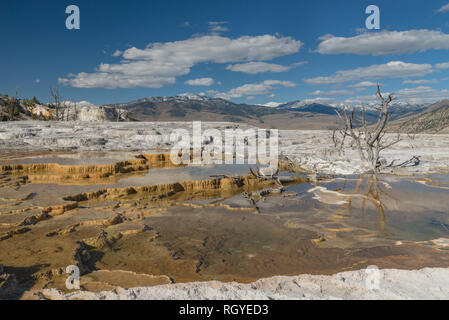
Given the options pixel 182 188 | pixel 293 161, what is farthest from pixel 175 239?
pixel 293 161

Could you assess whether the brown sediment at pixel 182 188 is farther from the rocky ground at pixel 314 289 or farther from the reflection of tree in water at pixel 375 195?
the rocky ground at pixel 314 289

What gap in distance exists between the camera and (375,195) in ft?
26.0

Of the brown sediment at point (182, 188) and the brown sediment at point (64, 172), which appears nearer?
the brown sediment at point (182, 188)

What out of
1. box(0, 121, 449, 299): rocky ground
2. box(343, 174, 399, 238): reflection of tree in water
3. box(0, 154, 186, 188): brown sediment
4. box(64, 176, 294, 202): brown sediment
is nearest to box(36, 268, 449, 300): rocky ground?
box(0, 121, 449, 299): rocky ground

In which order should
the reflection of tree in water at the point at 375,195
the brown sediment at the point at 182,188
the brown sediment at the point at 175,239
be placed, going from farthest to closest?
the brown sediment at the point at 182,188 < the reflection of tree in water at the point at 375,195 < the brown sediment at the point at 175,239

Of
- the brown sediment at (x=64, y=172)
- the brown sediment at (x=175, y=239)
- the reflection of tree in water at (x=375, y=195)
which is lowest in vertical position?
the brown sediment at (x=175, y=239)

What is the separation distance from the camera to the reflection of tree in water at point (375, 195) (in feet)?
19.6

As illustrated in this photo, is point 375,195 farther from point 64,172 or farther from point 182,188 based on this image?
point 64,172

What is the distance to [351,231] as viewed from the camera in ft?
18.1

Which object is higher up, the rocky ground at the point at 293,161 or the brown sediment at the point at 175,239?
the rocky ground at the point at 293,161

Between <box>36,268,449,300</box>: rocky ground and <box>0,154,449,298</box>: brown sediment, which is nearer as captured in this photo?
<box>36,268,449,300</box>: rocky ground

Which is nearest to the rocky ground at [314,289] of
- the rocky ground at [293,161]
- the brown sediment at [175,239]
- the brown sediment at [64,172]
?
the rocky ground at [293,161]

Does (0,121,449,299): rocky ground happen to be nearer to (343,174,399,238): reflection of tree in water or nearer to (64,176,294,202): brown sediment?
(343,174,399,238): reflection of tree in water

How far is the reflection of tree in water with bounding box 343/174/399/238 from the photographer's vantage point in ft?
19.6
